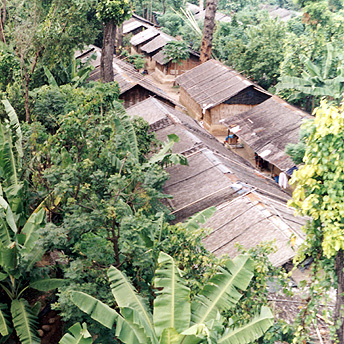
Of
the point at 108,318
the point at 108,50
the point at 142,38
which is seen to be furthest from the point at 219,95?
the point at 108,318

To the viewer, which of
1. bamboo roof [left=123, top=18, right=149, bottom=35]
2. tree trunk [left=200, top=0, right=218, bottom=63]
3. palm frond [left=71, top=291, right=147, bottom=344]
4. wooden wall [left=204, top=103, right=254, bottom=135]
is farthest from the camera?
bamboo roof [left=123, top=18, right=149, bottom=35]

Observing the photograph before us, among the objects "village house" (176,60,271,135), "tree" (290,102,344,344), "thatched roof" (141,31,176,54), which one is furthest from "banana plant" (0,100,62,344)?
"thatched roof" (141,31,176,54)

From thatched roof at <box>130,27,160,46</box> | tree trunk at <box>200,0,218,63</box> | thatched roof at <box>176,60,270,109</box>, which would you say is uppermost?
tree trunk at <box>200,0,218,63</box>

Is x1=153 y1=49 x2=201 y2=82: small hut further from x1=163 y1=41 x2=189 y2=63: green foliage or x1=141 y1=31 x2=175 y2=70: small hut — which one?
x1=163 y1=41 x2=189 y2=63: green foliage

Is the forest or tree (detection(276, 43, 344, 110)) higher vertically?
the forest

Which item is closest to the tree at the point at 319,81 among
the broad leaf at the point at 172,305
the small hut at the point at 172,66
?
the broad leaf at the point at 172,305

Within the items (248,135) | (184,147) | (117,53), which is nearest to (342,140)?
(184,147)
